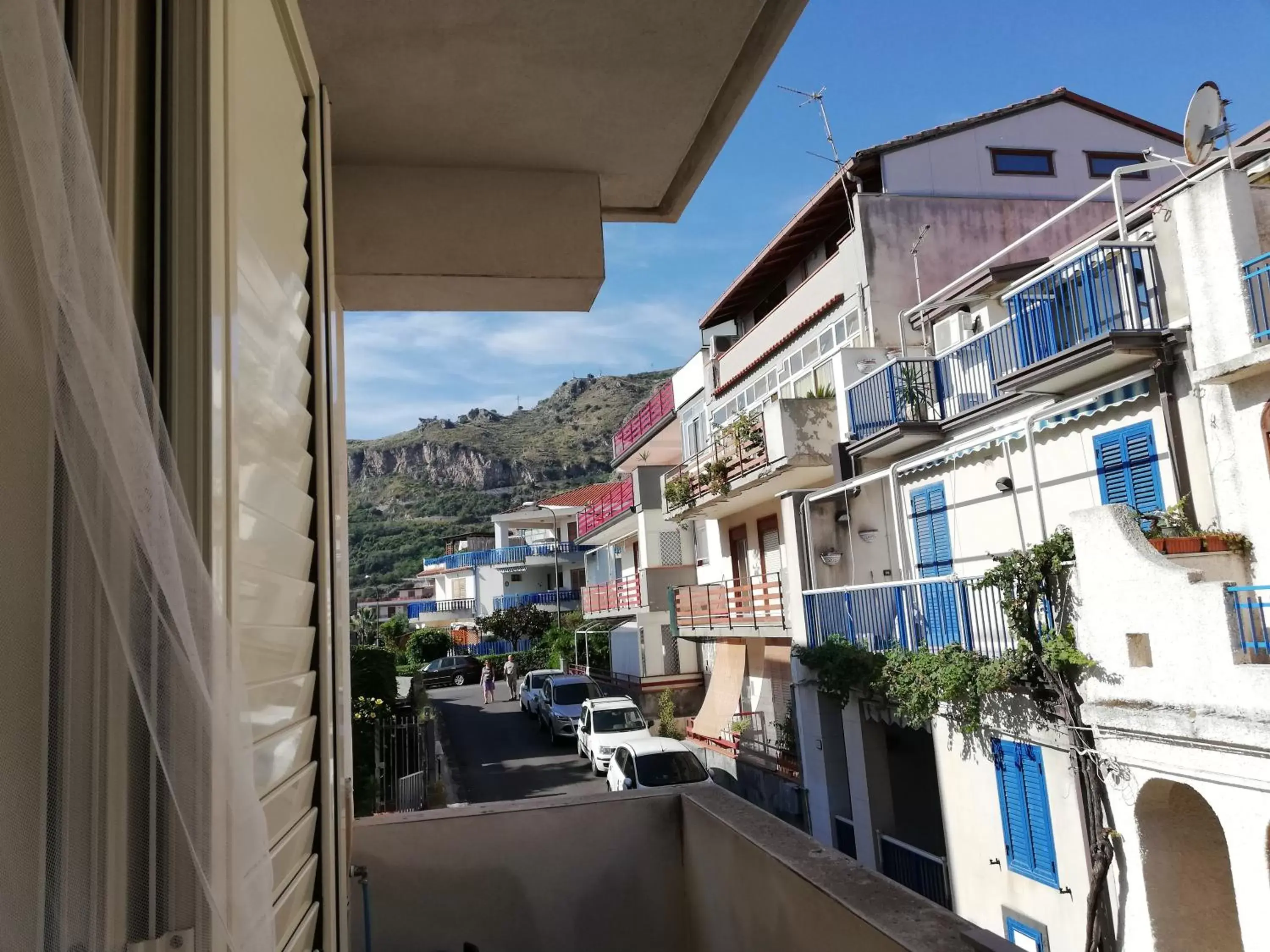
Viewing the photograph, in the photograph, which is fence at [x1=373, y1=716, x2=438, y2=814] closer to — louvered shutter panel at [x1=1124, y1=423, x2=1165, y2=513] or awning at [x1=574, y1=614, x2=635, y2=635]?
louvered shutter panel at [x1=1124, y1=423, x2=1165, y2=513]

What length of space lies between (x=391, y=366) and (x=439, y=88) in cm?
142

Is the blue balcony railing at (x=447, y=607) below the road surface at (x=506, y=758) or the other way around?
the other way around

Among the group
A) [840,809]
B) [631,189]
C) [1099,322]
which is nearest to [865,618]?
[840,809]

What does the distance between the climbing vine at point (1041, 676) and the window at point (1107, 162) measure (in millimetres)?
10524

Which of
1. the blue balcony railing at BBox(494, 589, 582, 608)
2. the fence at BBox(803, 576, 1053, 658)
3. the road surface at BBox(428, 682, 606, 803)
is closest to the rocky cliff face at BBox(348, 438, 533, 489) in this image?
the blue balcony railing at BBox(494, 589, 582, 608)

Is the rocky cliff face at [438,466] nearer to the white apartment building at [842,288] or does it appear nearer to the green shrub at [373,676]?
the white apartment building at [842,288]

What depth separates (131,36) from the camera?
1172 mm

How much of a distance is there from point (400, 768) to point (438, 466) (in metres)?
122

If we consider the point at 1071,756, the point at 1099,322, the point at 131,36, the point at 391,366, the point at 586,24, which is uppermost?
the point at 1099,322

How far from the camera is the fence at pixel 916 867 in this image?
37.9 ft

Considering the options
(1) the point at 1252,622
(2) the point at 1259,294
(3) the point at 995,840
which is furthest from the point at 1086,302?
(3) the point at 995,840

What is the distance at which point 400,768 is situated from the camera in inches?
420

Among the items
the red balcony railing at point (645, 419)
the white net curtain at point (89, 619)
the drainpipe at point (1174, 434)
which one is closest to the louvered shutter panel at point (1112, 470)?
the drainpipe at point (1174, 434)

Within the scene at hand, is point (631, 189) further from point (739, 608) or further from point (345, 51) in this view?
point (739, 608)
